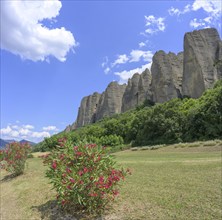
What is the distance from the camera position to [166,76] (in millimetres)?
73938

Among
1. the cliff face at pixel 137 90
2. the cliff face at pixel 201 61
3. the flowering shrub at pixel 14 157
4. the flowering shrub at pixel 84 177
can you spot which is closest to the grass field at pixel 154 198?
the flowering shrub at pixel 84 177

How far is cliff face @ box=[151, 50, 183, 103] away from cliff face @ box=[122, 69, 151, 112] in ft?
56.3

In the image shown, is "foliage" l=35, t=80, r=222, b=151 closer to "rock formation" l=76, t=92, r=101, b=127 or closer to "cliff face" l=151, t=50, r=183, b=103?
"cliff face" l=151, t=50, r=183, b=103

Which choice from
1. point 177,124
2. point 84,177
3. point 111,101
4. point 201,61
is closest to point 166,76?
point 201,61

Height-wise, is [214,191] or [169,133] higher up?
[169,133]

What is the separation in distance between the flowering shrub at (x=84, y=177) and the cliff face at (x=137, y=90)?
86.0 m

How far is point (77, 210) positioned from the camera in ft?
27.5

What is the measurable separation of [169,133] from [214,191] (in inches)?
1365

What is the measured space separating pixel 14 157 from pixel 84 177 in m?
11.7

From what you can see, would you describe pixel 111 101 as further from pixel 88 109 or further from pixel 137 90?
pixel 88 109

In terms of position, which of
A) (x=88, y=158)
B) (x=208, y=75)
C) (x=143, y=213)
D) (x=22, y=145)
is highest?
(x=208, y=75)

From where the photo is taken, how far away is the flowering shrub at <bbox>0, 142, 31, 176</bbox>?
17938mm

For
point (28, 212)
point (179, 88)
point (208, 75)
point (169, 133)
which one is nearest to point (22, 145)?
point (28, 212)

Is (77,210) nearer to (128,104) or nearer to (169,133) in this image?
(169,133)
